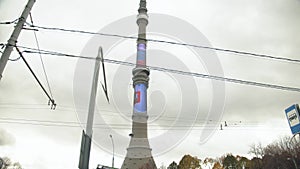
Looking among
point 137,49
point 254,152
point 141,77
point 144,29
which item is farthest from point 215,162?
point 144,29

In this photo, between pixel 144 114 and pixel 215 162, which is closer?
pixel 144 114

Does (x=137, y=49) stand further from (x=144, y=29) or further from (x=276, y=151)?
(x=276, y=151)

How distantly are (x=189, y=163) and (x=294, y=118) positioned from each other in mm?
80859

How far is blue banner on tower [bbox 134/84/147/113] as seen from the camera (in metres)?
73.4

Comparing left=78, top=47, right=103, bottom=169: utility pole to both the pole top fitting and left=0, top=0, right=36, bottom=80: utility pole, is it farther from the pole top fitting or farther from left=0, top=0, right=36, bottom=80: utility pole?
the pole top fitting

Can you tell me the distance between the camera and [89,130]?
23.2ft

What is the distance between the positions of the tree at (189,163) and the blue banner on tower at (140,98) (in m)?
25.1

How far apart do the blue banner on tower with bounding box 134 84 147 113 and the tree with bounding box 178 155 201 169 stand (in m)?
25.1

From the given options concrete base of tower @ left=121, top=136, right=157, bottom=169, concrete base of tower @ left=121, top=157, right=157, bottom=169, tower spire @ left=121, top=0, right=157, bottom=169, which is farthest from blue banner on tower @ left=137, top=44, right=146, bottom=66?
concrete base of tower @ left=121, top=157, right=157, bottom=169

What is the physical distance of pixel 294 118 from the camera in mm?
5926

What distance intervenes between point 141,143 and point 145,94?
15.5 m

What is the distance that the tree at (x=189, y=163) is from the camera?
79.9 meters

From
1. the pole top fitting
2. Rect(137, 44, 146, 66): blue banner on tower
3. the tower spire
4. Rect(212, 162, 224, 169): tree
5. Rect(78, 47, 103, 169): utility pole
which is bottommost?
Rect(78, 47, 103, 169): utility pole

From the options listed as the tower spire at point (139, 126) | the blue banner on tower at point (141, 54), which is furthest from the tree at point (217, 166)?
the blue banner on tower at point (141, 54)
